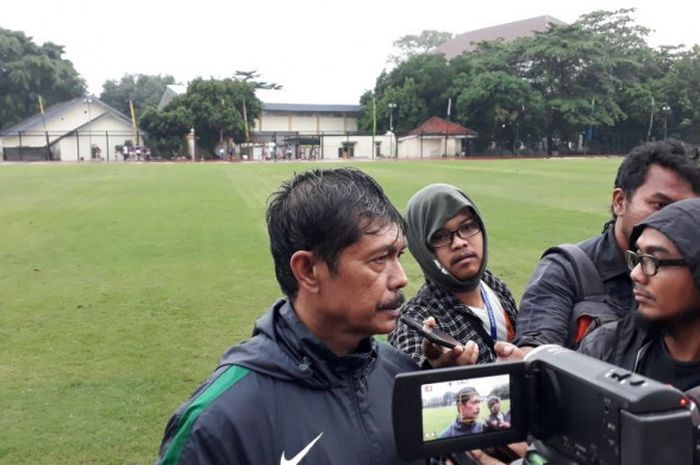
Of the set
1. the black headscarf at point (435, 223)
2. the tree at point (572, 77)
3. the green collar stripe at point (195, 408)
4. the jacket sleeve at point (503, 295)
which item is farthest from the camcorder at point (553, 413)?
the tree at point (572, 77)

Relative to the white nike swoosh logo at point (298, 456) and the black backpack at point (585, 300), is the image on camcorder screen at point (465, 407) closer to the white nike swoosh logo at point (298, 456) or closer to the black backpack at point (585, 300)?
the white nike swoosh logo at point (298, 456)

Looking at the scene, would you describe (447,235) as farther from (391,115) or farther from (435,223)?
(391,115)

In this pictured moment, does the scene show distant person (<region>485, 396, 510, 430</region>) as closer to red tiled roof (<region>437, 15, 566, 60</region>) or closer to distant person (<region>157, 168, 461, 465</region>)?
distant person (<region>157, 168, 461, 465</region>)

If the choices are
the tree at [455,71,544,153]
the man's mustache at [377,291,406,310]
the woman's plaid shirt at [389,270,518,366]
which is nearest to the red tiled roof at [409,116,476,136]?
the tree at [455,71,544,153]

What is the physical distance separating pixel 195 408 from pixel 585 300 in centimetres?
156

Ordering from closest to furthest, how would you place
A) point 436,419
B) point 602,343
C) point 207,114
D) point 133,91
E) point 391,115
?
point 436,419 → point 602,343 → point 207,114 → point 391,115 → point 133,91

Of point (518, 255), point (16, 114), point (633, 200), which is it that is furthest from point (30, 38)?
point (633, 200)

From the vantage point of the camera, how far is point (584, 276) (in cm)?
271

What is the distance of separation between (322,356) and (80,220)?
14.3 meters

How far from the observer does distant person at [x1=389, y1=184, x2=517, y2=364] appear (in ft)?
8.81

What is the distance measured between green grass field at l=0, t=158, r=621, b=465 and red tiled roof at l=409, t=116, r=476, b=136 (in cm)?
3714

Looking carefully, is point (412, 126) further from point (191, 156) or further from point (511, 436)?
point (511, 436)

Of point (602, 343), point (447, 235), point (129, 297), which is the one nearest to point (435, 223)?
point (447, 235)

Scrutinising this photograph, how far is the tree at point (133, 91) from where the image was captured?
79.5 m
